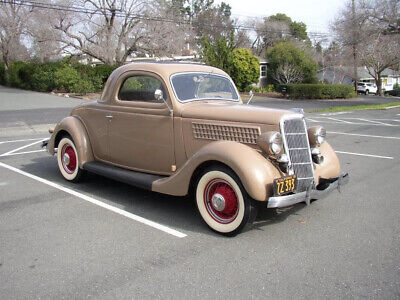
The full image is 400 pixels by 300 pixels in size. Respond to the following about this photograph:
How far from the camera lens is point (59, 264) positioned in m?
3.33

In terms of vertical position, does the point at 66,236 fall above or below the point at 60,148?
below

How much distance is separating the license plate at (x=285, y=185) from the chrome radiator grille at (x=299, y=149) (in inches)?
8.1

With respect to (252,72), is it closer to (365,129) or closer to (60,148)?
(365,129)

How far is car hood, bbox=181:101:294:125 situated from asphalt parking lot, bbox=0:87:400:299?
3.86 ft

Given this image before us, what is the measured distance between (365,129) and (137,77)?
9.66m

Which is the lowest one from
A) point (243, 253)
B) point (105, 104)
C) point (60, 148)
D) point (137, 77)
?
point (243, 253)

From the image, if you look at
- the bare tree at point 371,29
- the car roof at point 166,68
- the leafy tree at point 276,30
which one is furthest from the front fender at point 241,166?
the leafy tree at point 276,30

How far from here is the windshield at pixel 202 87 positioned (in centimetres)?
479

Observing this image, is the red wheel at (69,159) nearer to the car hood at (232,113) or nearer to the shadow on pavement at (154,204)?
the shadow on pavement at (154,204)

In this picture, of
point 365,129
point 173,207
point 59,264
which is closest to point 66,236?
point 59,264

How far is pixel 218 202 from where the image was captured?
13.1 feet

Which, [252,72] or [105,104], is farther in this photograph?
[252,72]

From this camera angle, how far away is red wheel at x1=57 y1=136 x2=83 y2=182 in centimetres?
580

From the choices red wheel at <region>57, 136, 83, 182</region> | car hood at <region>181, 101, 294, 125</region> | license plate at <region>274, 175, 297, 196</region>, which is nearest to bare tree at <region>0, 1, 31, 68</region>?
red wheel at <region>57, 136, 83, 182</region>
